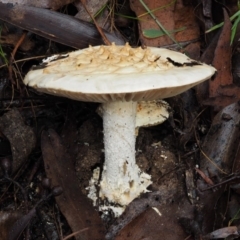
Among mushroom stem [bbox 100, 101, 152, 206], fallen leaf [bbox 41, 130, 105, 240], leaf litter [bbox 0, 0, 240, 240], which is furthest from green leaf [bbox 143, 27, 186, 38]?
fallen leaf [bbox 41, 130, 105, 240]

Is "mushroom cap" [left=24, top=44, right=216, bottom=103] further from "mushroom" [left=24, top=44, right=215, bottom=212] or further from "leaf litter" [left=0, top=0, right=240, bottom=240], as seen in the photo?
"leaf litter" [left=0, top=0, right=240, bottom=240]

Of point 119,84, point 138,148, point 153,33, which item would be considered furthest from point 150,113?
point 119,84

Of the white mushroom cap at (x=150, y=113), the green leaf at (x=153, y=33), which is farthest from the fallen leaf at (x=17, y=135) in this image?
the green leaf at (x=153, y=33)

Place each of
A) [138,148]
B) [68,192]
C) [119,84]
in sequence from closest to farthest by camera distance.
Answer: [119,84]
[68,192]
[138,148]

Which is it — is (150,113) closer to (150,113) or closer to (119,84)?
(150,113)

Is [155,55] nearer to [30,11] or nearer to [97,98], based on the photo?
[97,98]

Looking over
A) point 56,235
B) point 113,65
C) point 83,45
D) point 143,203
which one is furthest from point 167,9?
point 56,235
